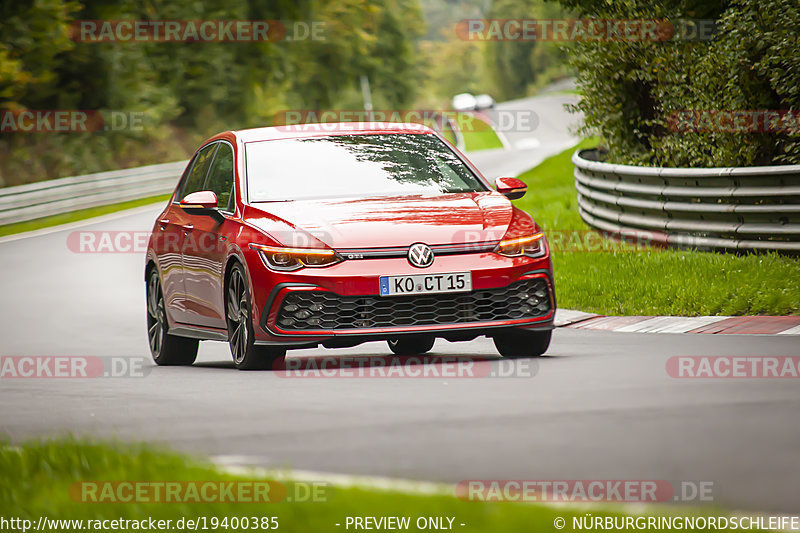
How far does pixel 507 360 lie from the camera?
30.1 ft

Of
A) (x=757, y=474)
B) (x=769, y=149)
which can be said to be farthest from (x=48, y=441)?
(x=769, y=149)

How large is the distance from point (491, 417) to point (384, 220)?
2.46 meters

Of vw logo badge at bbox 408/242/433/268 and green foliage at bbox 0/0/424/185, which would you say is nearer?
vw logo badge at bbox 408/242/433/268

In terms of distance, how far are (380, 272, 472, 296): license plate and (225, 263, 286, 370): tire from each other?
2.85 feet

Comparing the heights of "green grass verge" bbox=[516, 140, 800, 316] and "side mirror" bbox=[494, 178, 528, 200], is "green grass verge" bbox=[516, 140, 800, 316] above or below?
below

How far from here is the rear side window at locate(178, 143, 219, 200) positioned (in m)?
10.8

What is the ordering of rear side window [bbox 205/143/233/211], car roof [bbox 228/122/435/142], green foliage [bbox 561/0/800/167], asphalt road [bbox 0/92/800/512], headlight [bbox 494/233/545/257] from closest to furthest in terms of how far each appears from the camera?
asphalt road [bbox 0/92/800/512] → headlight [bbox 494/233/545/257] → rear side window [bbox 205/143/233/211] → car roof [bbox 228/122/435/142] → green foliage [bbox 561/0/800/167]

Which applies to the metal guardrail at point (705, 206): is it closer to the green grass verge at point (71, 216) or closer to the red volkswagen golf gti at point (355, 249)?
the red volkswagen golf gti at point (355, 249)

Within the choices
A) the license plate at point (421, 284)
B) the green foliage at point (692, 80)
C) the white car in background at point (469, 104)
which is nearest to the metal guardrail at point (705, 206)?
the green foliage at point (692, 80)

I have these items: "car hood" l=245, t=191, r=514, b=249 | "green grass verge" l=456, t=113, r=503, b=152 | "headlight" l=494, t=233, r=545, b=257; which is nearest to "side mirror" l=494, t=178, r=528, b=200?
"car hood" l=245, t=191, r=514, b=249

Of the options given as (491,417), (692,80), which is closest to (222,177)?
(491,417)

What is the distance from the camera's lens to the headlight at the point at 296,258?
28.5 ft

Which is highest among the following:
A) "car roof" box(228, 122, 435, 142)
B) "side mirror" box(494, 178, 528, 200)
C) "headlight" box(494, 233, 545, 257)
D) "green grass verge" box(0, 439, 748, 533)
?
"car roof" box(228, 122, 435, 142)

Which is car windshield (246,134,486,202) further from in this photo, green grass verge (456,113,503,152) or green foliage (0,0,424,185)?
green grass verge (456,113,503,152)
